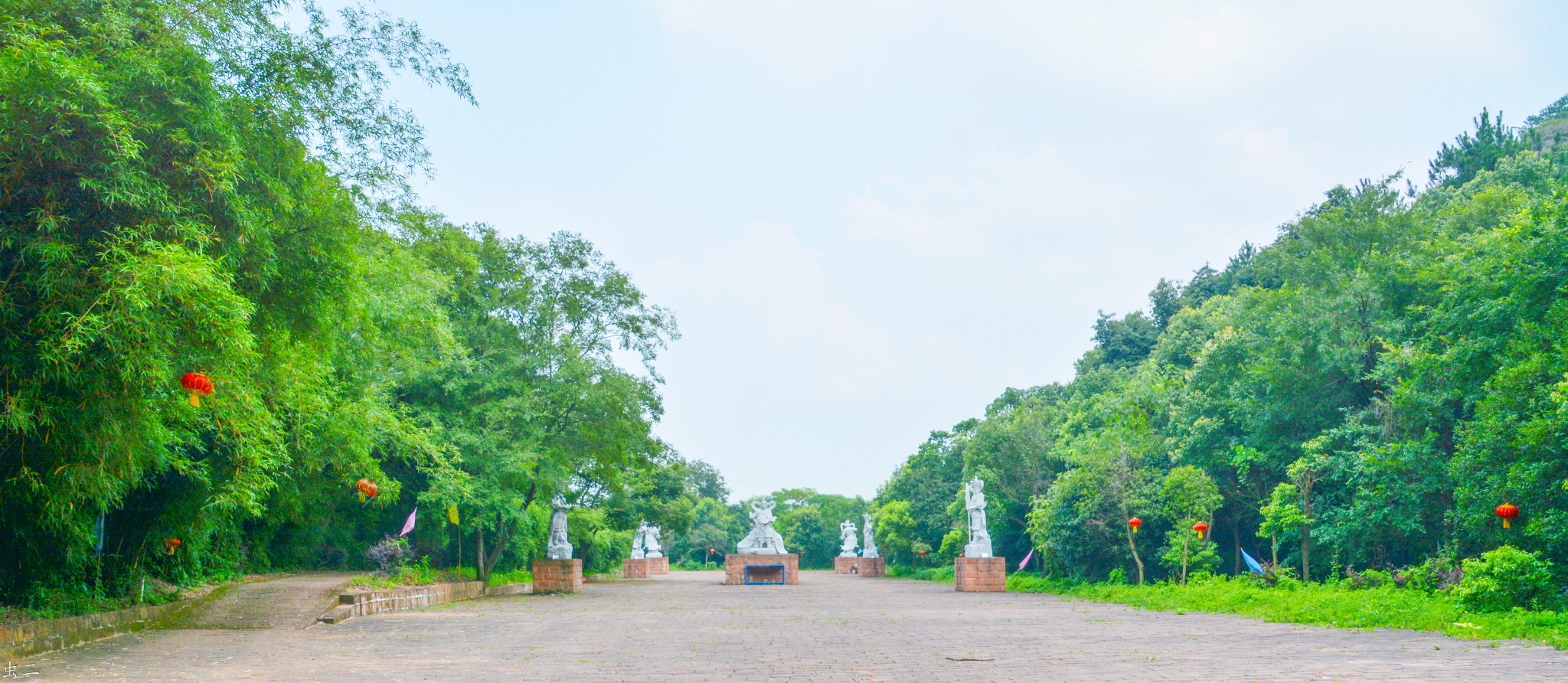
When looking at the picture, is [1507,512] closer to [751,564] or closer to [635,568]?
[751,564]

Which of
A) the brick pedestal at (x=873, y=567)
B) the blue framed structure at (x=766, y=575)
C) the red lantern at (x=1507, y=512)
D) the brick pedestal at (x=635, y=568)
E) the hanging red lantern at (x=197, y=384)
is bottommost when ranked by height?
the brick pedestal at (x=873, y=567)

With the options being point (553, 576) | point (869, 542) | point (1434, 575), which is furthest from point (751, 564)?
point (1434, 575)

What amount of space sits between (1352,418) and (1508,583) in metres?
7.31

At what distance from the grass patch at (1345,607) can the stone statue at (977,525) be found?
5.57 m

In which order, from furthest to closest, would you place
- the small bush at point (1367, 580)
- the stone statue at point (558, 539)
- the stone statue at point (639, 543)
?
1. the stone statue at point (639, 543)
2. the stone statue at point (558, 539)
3. the small bush at point (1367, 580)

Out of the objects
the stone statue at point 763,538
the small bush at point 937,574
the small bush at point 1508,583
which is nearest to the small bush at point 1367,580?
the small bush at point 1508,583

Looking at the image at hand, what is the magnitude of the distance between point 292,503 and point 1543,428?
17.8 meters

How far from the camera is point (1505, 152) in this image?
33.3 metres

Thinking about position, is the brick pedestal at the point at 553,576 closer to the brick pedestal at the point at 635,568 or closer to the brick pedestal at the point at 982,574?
the brick pedestal at the point at 982,574

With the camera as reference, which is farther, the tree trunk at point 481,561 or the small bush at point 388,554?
A: the tree trunk at point 481,561

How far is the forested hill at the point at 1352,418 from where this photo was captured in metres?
13.3

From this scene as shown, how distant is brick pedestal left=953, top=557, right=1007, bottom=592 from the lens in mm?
25375

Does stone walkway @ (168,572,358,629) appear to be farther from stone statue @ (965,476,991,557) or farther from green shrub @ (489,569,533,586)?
stone statue @ (965,476,991,557)

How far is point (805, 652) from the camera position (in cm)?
980
